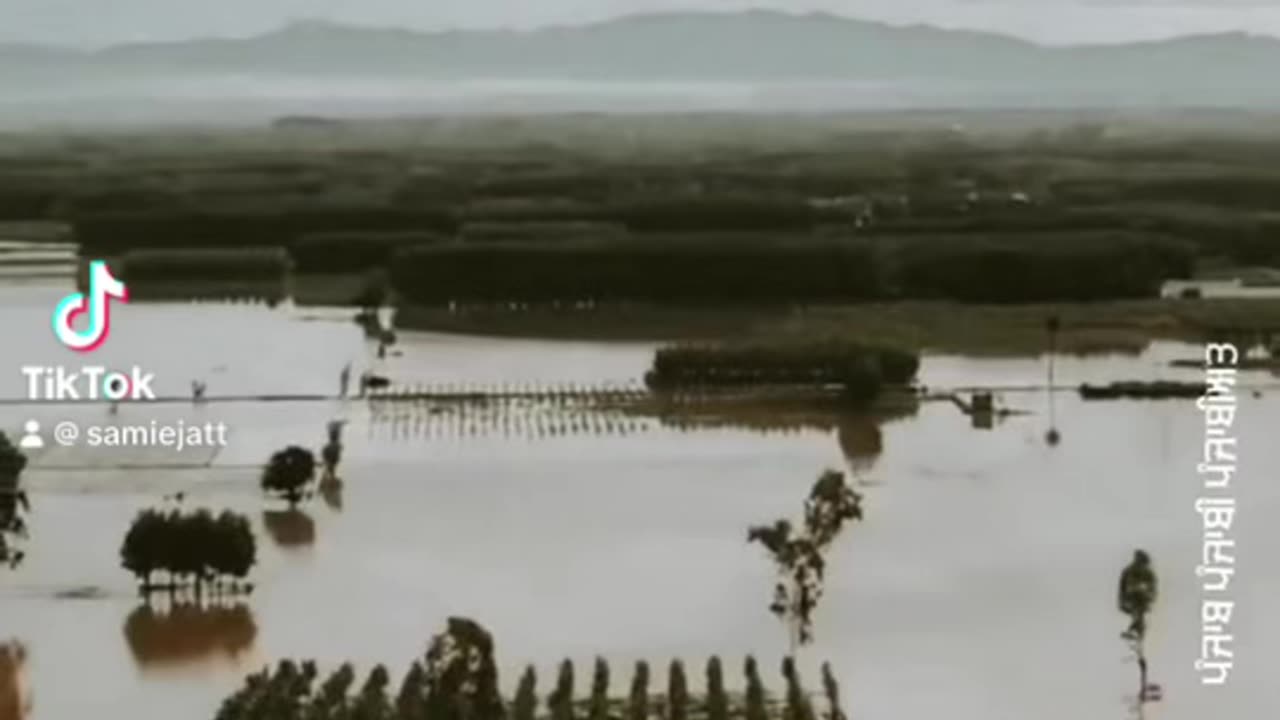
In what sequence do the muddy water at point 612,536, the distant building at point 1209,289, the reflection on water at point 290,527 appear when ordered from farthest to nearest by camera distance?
the distant building at point 1209,289
the reflection on water at point 290,527
the muddy water at point 612,536

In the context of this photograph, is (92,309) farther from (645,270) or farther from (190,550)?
(645,270)

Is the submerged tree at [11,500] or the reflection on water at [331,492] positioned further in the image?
the reflection on water at [331,492]

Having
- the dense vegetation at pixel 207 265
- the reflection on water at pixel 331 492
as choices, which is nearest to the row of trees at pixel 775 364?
the reflection on water at pixel 331 492

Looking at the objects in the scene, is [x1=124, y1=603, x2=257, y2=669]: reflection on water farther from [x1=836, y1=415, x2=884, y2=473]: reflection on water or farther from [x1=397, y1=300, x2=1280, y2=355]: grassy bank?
[x1=836, y1=415, x2=884, y2=473]: reflection on water

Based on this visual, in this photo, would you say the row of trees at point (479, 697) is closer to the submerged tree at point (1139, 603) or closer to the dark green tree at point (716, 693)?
the dark green tree at point (716, 693)

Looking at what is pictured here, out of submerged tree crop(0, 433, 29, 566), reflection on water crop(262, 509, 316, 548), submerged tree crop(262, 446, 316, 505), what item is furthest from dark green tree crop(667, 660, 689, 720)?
submerged tree crop(0, 433, 29, 566)

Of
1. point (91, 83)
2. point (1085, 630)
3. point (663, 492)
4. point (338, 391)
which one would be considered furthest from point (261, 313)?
point (1085, 630)

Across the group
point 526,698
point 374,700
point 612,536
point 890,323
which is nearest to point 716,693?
point 526,698
